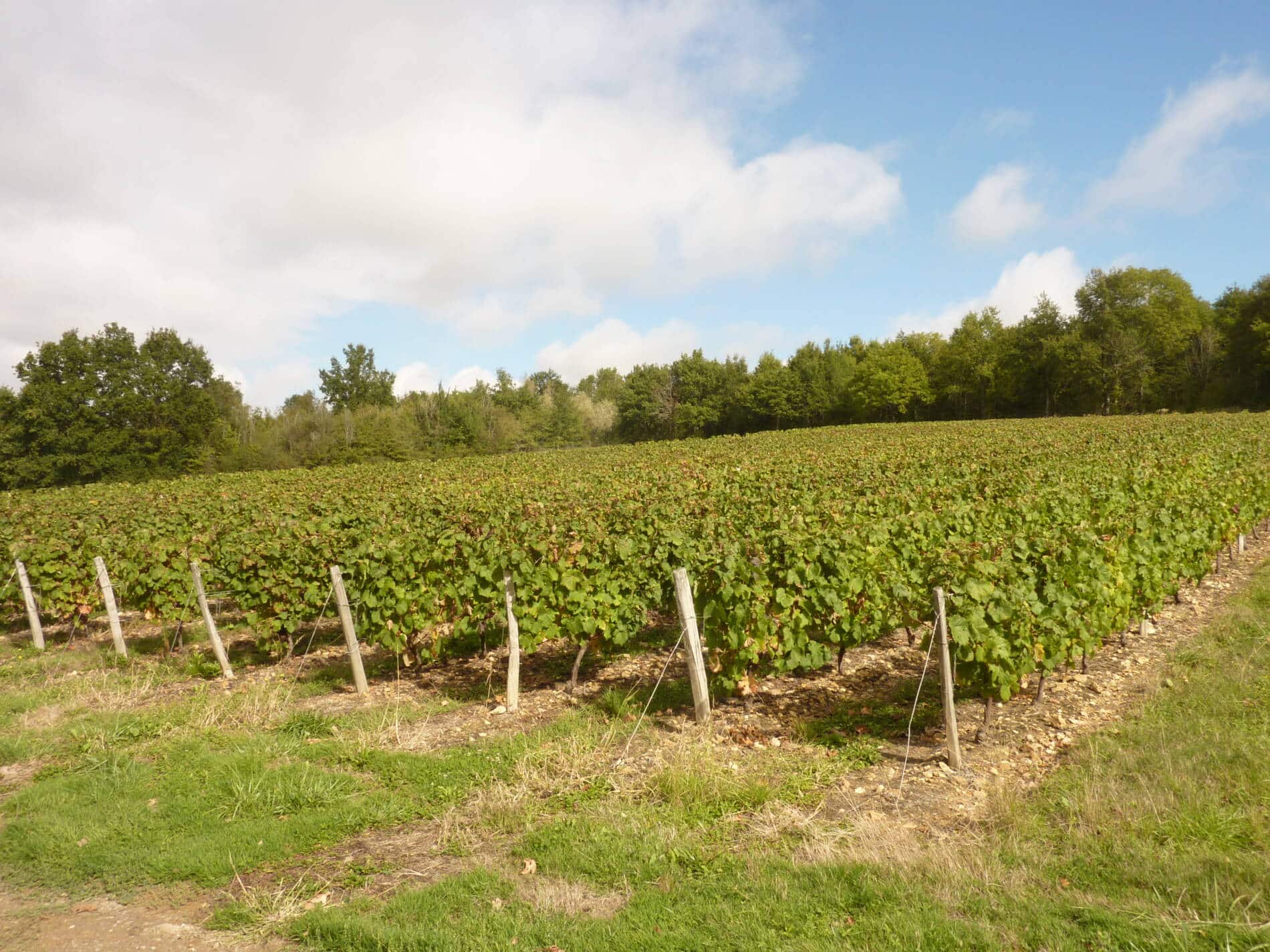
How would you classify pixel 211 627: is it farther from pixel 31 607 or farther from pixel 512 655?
pixel 31 607

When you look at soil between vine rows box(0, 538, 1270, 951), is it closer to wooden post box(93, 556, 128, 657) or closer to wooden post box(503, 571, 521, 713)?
wooden post box(503, 571, 521, 713)

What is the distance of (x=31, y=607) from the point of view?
36.3 feet

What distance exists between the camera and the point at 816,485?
13789mm

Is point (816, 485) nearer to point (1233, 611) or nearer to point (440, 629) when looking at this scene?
point (1233, 611)

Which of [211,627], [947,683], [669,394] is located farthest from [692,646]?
[669,394]

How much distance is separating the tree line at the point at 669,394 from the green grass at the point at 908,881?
172ft

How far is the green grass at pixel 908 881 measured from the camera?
3650mm

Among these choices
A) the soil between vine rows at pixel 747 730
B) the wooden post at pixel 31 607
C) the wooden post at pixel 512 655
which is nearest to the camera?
the soil between vine rows at pixel 747 730

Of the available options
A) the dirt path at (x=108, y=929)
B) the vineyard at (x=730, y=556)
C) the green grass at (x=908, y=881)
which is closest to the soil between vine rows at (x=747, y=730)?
the dirt path at (x=108, y=929)

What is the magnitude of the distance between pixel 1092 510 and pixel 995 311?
83.1 metres

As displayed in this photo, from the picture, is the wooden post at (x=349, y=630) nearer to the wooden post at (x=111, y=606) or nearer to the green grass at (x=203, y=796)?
the green grass at (x=203, y=796)

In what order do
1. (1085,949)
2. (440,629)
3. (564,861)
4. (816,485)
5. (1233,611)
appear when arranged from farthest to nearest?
(816,485) → (1233,611) → (440,629) → (564,861) → (1085,949)

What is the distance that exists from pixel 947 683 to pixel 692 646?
84.2 inches

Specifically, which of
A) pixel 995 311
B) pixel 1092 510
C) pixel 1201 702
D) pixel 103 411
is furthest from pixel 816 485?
pixel 995 311
